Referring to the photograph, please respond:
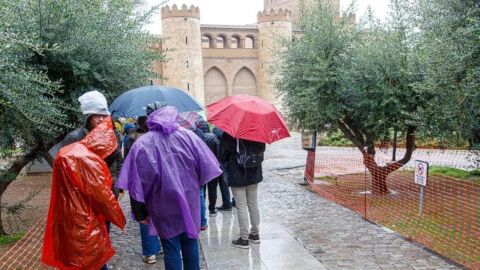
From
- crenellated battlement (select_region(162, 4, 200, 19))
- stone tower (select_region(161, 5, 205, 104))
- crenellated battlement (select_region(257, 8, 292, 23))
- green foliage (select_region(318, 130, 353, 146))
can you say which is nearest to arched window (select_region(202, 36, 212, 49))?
stone tower (select_region(161, 5, 205, 104))

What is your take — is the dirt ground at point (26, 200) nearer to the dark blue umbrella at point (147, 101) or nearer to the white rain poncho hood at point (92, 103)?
the dark blue umbrella at point (147, 101)

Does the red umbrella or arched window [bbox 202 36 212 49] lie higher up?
arched window [bbox 202 36 212 49]

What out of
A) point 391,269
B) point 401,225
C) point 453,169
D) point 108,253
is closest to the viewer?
point 108,253

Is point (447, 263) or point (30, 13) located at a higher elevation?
point (30, 13)

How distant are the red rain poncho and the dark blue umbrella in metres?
2.26

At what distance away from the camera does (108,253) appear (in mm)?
3754

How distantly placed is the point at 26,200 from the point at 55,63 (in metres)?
2.73

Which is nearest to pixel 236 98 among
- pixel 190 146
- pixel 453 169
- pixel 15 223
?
pixel 190 146

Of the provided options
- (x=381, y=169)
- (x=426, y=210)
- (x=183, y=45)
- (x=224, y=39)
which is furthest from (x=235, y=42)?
(x=426, y=210)

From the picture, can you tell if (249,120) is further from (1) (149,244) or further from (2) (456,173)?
(2) (456,173)

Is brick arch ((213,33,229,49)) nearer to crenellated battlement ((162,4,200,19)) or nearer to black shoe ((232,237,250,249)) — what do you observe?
crenellated battlement ((162,4,200,19))

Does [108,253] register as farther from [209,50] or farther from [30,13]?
[209,50]

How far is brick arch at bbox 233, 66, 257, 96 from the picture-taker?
1705 inches

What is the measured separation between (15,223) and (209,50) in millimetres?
34347
